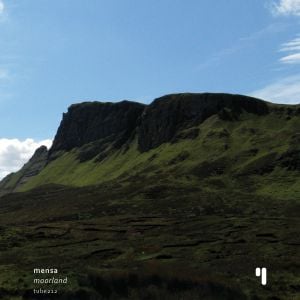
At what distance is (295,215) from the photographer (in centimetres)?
12569

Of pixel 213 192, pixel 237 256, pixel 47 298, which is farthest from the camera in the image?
pixel 213 192

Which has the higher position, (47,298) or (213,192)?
(213,192)

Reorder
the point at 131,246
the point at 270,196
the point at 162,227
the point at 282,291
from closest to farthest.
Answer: the point at 282,291 < the point at 131,246 < the point at 162,227 < the point at 270,196

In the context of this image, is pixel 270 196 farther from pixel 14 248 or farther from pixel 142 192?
pixel 14 248

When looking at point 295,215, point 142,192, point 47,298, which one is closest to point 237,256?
point 47,298

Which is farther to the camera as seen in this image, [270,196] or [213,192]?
[213,192]

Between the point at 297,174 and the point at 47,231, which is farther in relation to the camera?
the point at 297,174

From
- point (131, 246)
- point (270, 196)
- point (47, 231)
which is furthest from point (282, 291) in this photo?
point (270, 196)

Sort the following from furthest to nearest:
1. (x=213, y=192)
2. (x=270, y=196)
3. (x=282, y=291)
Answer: (x=213, y=192), (x=270, y=196), (x=282, y=291)

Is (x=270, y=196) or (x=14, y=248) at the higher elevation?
(x=270, y=196)

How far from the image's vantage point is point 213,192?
167 m

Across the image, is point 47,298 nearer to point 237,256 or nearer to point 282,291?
point 282,291

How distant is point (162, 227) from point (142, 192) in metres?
59.8

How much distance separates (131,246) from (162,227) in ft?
83.0
